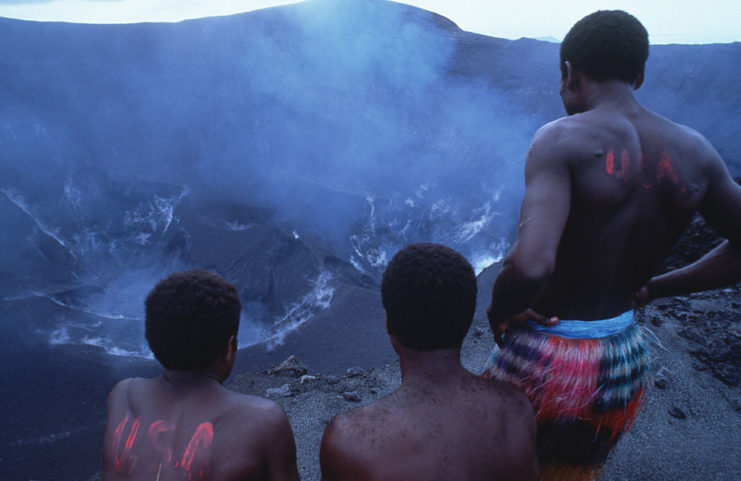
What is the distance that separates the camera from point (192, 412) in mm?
1110

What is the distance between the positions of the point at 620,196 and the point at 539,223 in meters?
0.23

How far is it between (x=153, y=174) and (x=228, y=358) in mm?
4769

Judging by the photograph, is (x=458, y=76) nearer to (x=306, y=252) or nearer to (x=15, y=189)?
(x=306, y=252)

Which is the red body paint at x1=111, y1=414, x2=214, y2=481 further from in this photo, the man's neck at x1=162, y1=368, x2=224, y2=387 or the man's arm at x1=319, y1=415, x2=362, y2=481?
the man's arm at x1=319, y1=415, x2=362, y2=481

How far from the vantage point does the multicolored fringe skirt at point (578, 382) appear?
4.00ft

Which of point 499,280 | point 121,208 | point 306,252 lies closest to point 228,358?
point 499,280

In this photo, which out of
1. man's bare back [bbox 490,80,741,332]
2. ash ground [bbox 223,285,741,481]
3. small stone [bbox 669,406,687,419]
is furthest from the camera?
small stone [bbox 669,406,687,419]

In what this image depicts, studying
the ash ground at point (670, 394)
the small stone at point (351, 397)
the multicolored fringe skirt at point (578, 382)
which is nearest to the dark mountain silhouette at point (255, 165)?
the ash ground at point (670, 394)

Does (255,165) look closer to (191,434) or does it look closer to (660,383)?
(660,383)

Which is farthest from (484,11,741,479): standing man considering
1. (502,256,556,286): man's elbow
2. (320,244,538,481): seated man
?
(320,244,538,481): seated man

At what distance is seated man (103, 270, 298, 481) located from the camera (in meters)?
1.07

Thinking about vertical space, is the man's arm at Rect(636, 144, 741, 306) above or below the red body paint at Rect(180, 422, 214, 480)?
above

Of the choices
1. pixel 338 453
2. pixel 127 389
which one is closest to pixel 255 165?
pixel 127 389

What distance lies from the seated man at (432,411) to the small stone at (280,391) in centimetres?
185
